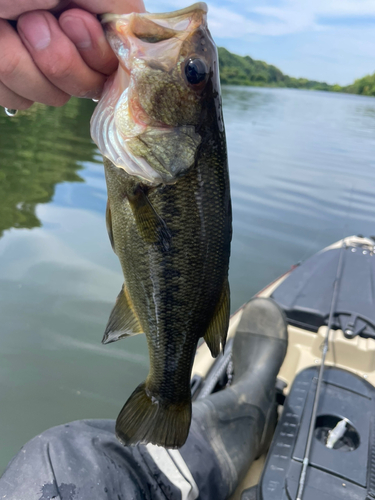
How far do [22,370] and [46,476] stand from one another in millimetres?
2345

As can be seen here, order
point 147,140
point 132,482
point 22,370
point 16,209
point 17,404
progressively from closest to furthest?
point 147,140, point 132,482, point 17,404, point 22,370, point 16,209

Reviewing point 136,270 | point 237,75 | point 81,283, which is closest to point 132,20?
point 136,270

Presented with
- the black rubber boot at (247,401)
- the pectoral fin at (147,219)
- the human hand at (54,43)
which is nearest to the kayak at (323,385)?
the black rubber boot at (247,401)

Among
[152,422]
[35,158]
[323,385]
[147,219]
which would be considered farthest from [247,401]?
[35,158]

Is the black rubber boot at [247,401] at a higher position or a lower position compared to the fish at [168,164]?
lower

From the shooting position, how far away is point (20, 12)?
0.94 m

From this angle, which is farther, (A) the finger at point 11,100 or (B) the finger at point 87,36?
(A) the finger at point 11,100

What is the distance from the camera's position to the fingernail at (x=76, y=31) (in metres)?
0.95

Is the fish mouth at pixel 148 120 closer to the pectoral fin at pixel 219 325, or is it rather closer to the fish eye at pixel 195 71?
the fish eye at pixel 195 71

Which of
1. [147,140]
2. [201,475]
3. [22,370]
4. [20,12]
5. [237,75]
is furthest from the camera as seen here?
[237,75]

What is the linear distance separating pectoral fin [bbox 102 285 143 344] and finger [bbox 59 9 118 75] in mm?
727

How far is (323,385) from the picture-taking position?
2410mm

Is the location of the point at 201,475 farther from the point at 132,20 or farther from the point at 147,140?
the point at 132,20

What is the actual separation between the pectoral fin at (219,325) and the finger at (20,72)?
80cm
